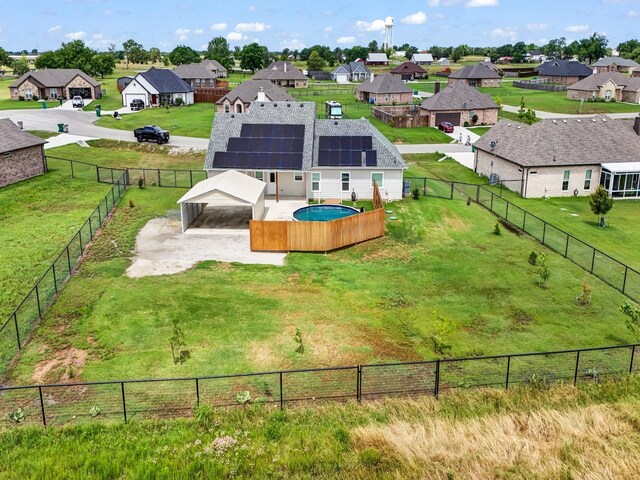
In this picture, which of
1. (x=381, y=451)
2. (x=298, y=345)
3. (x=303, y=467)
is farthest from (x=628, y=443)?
(x=298, y=345)

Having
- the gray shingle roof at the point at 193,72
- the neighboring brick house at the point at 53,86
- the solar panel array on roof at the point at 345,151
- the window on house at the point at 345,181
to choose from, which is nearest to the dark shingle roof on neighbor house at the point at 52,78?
the neighboring brick house at the point at 53,86

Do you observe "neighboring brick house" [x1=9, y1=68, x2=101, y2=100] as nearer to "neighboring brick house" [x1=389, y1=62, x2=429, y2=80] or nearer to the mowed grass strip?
the mowed grass strip

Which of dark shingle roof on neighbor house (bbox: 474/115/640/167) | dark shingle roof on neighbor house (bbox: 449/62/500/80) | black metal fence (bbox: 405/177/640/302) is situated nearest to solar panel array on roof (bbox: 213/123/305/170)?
black metal fence (bbox: 405/177/640/302)

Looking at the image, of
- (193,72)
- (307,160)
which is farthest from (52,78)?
(307,160)

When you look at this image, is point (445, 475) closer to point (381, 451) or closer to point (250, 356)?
point (381, 451)

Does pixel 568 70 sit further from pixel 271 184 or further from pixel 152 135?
pixel 271 184
